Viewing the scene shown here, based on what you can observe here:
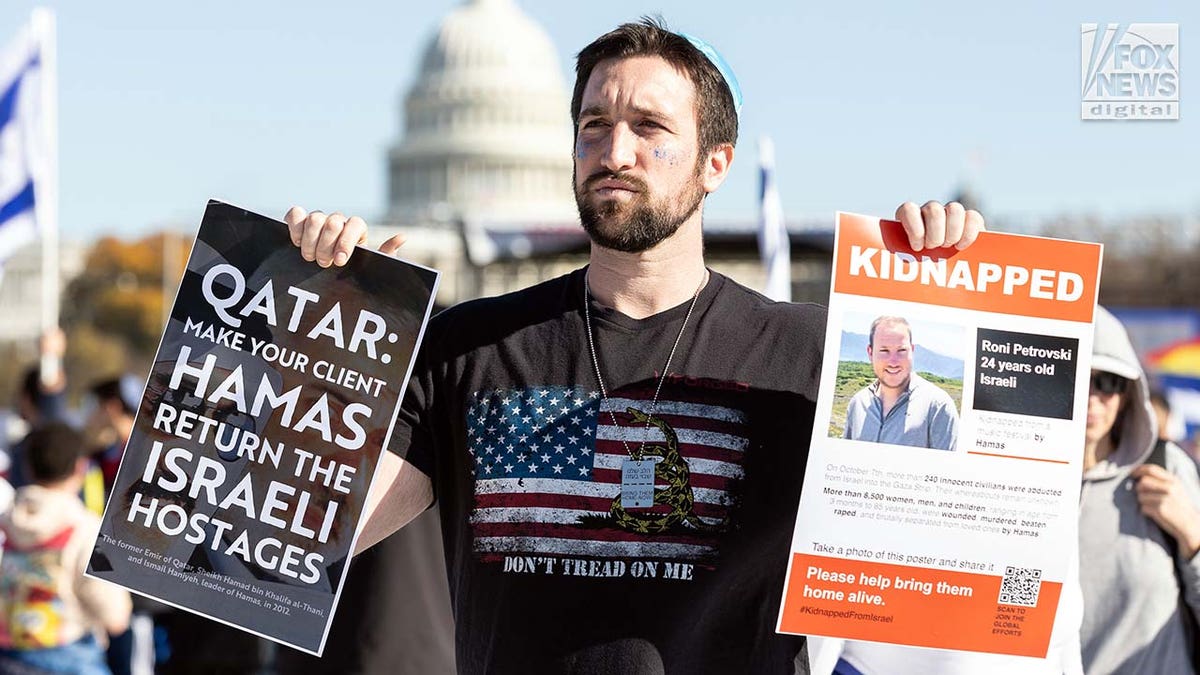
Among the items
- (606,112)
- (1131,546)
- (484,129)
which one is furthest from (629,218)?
(484,129)

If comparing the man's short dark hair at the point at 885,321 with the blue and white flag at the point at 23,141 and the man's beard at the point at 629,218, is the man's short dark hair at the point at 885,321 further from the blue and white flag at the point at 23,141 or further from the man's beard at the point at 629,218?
the blue and white flag at the point at 23,141

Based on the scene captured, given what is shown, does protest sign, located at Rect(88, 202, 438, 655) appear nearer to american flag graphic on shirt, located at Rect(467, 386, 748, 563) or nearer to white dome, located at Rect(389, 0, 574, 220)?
american flag graphic on shirt, located at Rect(467, 386, 748, 563)

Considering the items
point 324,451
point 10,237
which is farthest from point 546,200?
point 324,451

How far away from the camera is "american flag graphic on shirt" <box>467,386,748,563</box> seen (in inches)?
109

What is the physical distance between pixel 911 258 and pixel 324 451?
97 cm

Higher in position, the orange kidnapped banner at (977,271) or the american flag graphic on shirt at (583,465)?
the orange kidnapped banner at (977,271)

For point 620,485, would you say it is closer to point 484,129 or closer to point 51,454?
point 51,454

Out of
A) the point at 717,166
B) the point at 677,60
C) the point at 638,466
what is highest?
the point at 677,60

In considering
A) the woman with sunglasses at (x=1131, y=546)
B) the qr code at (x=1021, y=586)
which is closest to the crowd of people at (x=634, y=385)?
the qr code at (x=1021, y=586)

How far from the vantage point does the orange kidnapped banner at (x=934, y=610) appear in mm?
2881

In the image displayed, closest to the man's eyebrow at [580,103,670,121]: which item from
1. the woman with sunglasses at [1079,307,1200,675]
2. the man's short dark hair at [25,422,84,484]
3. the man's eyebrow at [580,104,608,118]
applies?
the man's eyebrow at [580,104,608,118]

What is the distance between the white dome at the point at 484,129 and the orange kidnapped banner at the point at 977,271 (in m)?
87.3

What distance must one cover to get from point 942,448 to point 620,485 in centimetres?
52

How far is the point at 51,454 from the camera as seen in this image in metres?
6.30
